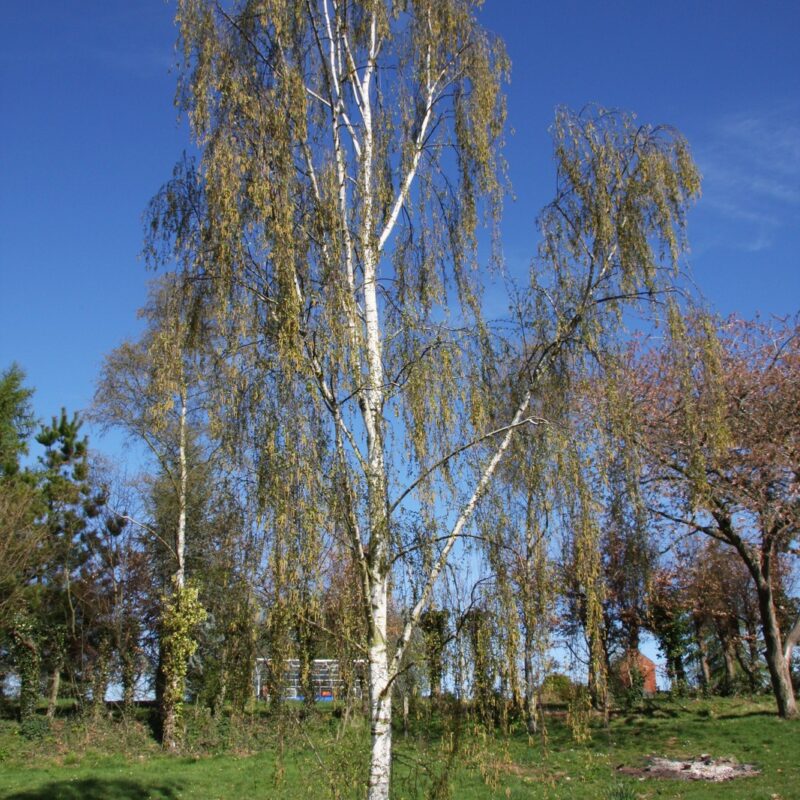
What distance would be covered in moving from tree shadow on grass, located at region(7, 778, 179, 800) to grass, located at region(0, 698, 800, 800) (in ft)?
0.09

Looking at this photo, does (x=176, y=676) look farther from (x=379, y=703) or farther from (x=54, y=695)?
(x=379, y=703)

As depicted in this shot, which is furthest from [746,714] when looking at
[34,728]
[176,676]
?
[34,728]

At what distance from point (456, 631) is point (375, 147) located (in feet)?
14.2

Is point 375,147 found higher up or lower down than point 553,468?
higher up

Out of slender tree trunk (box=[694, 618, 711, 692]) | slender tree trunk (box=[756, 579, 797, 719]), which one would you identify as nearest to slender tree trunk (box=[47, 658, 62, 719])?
slender tree trunk (box=[756, 579, 797, 719])

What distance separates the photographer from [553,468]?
19.8 ft

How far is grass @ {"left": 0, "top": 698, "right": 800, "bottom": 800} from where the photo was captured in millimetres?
5504

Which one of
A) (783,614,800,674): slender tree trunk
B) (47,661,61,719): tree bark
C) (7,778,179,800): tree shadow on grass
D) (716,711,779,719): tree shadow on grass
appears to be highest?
(783,614,800,674): slender tree trunk

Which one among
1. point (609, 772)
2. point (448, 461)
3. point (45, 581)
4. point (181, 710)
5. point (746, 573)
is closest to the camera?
point (448, 461)

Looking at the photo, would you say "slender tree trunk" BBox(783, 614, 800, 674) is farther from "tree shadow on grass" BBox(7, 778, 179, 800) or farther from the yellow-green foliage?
the yellow-green foliage

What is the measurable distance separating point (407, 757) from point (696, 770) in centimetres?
893

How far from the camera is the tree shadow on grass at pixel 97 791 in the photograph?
37.9 feet

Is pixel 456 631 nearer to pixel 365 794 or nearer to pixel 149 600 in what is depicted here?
pixel 365 794

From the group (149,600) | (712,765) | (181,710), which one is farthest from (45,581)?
(712,765)
